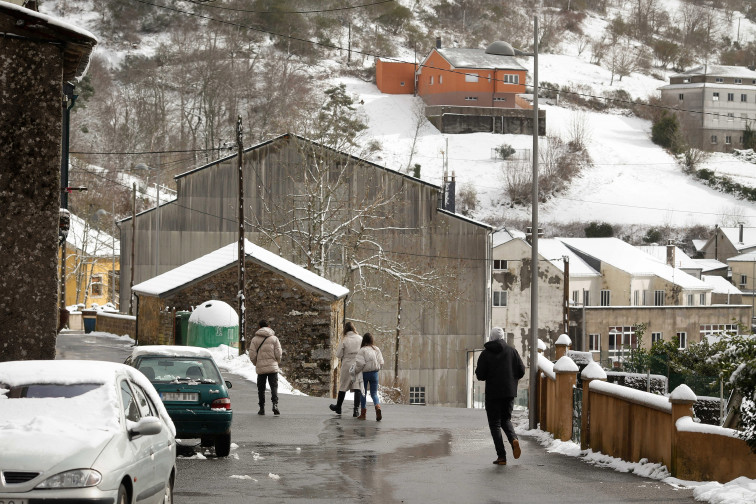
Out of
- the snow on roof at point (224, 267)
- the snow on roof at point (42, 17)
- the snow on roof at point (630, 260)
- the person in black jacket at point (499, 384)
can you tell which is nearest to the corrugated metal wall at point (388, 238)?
the snow on roof at point (224, 267)

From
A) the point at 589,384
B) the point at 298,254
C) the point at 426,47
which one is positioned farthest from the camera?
the point at 426,47

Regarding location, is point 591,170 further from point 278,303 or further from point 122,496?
point 122,496

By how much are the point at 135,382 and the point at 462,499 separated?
3984mm

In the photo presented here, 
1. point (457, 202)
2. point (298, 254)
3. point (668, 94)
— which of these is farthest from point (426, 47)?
point (298, 254)

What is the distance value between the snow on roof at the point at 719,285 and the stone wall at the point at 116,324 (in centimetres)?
5340

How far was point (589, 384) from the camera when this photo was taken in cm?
1744

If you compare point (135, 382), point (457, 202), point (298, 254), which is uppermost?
point (457, 202)

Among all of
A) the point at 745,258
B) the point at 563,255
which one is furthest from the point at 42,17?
the point at 745,258

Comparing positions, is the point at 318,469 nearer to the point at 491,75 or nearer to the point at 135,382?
the point at 135,382

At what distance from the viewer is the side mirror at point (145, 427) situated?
927cm

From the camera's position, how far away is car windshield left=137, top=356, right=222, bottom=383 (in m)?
16.7

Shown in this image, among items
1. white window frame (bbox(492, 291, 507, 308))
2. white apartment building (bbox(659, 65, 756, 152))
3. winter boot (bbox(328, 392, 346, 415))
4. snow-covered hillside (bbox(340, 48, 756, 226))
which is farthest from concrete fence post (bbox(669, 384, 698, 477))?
white apartment building (bbox(659, 65, 756, 152))

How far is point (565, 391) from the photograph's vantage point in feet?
61.8

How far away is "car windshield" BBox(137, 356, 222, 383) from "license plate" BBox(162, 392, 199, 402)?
27 cm
